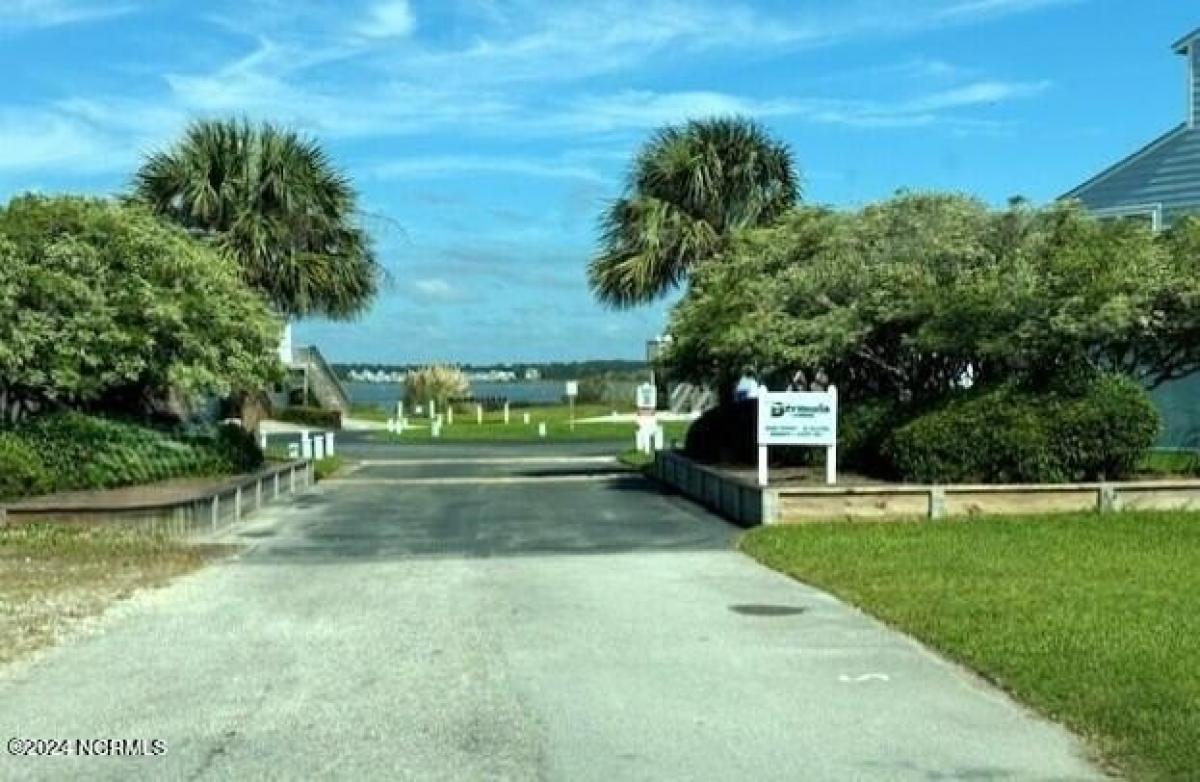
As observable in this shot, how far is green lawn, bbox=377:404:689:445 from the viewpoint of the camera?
49.1 m

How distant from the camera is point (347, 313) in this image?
32469mm

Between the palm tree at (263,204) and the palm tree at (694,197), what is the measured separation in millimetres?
5994

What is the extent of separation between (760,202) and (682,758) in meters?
24.5

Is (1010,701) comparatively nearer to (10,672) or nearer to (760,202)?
(10,672)

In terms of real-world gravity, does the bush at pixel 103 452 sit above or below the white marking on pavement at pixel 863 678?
above

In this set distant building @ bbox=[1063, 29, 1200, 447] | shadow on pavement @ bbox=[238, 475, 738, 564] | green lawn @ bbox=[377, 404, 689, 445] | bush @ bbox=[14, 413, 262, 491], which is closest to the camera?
shadow on pavement @ bbox=[238, 475, 738, 564]

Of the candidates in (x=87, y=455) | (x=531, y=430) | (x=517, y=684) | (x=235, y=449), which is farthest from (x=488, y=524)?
(x=531, y=430)

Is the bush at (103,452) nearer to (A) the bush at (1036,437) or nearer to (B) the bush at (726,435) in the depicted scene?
(B) the bush at (726,435)

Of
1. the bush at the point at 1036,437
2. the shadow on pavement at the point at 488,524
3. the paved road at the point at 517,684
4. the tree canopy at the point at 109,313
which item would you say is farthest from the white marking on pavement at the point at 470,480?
the paved road at the point at 517,684

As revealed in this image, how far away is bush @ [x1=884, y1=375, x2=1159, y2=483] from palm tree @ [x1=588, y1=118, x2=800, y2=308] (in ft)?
39.7

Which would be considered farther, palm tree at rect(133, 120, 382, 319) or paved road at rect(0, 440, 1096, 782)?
palm tree at rect(133, 120, 382, 319)

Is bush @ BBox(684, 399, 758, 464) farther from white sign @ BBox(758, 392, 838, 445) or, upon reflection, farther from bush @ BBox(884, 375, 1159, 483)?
bush @ BBox(884, 375, 1159, 483)

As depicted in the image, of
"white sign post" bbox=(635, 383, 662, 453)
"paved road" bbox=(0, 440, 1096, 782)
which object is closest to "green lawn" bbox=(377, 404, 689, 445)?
"white sign post" bbox=(635, 383, 662, 453)

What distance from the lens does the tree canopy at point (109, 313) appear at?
20344 mm
